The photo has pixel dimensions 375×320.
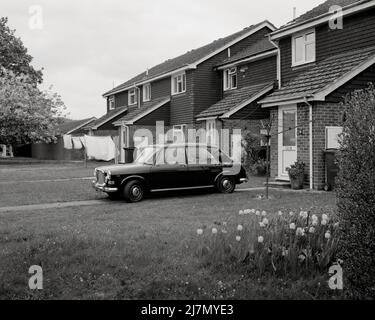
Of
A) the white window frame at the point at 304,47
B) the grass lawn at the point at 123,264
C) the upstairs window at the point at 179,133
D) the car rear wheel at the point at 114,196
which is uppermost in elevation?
the white window frame at the point at 304,47

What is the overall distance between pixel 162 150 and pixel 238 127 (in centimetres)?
911

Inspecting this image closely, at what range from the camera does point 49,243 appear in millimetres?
7137

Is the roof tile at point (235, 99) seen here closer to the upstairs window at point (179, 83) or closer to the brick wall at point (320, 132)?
the upstairs window at point (179, 83)

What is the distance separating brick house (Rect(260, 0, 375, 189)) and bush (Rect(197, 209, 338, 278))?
24.9 feet

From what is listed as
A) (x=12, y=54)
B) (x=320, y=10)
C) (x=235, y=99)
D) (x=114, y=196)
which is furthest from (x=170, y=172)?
(x=12, y=54)

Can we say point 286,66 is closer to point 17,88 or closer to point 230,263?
point 230,263

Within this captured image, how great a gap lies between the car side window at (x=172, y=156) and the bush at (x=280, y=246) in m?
7.53

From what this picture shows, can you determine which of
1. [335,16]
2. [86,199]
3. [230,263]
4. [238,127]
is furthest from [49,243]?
[238,127]

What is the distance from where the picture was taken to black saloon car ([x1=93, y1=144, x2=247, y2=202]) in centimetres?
1352

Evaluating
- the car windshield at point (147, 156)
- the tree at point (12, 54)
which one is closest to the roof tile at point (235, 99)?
the car windshield at point (147, 156)

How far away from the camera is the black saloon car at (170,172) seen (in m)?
13.5

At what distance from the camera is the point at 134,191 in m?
13.6

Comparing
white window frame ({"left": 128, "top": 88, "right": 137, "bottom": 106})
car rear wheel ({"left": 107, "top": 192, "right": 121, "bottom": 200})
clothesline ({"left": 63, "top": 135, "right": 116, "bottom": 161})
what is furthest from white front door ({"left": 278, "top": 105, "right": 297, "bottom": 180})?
clothesline ({"left": 63, "top": 135, "right": 116, "bottom": 161})

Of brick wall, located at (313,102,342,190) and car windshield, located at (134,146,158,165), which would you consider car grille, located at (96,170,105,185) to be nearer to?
car windshield, located at (134,146,158,165)
